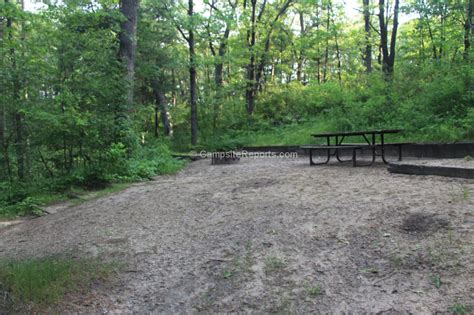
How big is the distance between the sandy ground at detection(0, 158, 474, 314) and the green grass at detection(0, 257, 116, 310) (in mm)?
179

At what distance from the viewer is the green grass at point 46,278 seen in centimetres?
280

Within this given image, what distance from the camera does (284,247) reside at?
11.1 feet

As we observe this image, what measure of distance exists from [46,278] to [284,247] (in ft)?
6.92

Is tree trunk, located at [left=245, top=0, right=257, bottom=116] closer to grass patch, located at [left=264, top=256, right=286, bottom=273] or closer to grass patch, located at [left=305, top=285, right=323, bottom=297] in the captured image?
grass patch, located at [left=264, top=256, right=286, bottom=273]

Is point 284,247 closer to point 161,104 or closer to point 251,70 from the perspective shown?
point 251,70

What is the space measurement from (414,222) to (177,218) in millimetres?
2824

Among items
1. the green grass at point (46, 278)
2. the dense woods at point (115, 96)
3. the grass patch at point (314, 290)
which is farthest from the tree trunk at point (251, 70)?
the grass patch at point (314, 290)

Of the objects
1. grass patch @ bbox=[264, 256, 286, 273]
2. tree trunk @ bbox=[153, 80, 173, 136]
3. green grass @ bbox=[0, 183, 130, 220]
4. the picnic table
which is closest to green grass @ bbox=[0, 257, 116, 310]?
grass patch @ bbox=[264, 256, 286, 273]

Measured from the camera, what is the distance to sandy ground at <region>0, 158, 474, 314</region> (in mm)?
2590

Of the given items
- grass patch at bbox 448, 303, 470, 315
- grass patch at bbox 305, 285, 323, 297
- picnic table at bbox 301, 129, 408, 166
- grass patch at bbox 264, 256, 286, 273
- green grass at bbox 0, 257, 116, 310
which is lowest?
green grass at bbox 0, 257, 116, 310

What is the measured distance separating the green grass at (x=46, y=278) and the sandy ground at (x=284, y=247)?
18cm

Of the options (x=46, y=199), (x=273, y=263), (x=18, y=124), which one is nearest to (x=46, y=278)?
(x=273, y=263)

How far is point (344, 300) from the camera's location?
2523mm

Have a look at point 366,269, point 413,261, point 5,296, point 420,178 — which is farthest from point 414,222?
point 5,296
